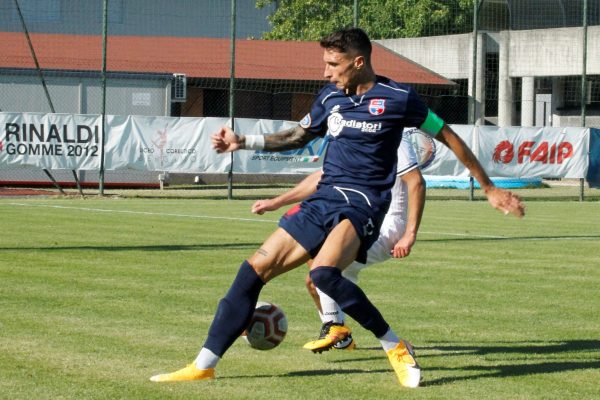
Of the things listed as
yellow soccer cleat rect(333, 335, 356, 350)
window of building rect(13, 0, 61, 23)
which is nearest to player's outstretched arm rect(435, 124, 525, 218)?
yellow soccer cleat rect(333, 335, 356, 350)

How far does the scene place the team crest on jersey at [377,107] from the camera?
719cm

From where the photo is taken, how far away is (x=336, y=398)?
654cm

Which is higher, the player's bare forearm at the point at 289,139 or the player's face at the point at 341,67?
the player's face at the point at 341,67

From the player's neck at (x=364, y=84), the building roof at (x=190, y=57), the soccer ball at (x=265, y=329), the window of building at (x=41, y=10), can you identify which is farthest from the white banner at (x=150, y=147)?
the player's neck at (x=364, y=84)

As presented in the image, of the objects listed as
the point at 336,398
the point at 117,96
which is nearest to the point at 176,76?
the point at 117,96

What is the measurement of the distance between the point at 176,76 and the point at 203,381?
2866 cm

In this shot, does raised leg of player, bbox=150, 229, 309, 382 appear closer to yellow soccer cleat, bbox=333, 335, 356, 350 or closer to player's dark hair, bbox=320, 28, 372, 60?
player's dark hair, bbox=320, 28, 372, 60

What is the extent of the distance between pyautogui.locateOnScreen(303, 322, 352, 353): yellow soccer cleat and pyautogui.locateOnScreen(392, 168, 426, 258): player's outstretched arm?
63 cm

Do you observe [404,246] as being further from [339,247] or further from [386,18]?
[386,18]

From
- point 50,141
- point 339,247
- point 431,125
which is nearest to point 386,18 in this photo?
point 50,141

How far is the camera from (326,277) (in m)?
6.94

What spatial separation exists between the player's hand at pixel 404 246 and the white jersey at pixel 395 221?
0.35 metres

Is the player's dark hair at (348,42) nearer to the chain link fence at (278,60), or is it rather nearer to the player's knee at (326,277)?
the player's knee at (326,277)

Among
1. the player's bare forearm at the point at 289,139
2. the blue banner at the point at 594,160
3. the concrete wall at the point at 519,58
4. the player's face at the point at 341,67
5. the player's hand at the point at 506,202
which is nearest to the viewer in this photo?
the player's hand at the point at 506,202
